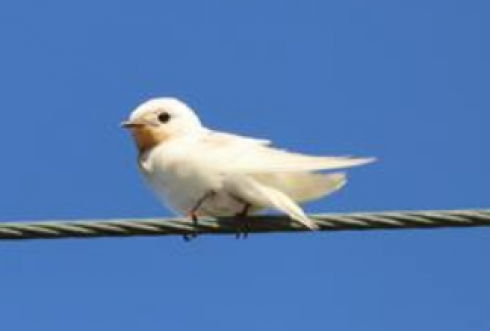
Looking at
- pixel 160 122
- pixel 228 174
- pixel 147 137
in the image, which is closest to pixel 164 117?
pixel 160 122

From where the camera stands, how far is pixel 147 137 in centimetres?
712

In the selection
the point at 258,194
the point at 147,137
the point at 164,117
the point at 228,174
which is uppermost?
the point at 164,117

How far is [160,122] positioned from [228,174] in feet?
2.48

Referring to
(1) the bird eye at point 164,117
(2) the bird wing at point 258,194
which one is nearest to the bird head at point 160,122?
(1) the bird eye at point 164,117

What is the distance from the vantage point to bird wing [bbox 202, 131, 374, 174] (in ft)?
20.2

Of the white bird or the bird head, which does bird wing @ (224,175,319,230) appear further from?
the bird head

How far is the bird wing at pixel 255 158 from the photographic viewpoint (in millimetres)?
6145

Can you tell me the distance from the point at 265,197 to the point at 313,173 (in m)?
0.19

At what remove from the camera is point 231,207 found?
6.55 metres

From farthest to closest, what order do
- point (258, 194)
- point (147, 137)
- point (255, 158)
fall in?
point (147, 137)
point (255, 158)
point (258, 194)

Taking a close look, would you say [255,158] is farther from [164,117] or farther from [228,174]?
[164,117]

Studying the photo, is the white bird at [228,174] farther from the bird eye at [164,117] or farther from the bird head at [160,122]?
the bird eye at [164,117]

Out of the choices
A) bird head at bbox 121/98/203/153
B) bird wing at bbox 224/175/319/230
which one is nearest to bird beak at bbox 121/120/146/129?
bird head at bbox 121/98/203/153

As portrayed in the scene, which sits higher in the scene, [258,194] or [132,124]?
[132,124]
